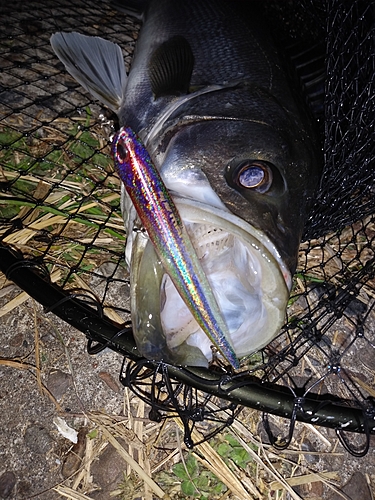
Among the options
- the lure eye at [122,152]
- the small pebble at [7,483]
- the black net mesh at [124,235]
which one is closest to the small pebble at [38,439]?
the small pebble at [7,483]

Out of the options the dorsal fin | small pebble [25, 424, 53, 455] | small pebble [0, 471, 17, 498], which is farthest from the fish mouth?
small pebble [0, 471, 17, 498]

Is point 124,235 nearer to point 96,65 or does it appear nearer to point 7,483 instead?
point 96,65

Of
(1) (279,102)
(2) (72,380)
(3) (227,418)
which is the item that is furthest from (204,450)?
(1) (279,102)

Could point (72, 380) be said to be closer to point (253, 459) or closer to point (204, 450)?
point (204, 450)

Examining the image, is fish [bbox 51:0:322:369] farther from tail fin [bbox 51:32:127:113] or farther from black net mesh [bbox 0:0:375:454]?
black net mesh [bbox 0:0:375:454]

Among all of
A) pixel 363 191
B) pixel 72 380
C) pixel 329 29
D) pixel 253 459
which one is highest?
pixel 329 29

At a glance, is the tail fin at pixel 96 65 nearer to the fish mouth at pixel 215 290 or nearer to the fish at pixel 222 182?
the fish at pixel 222 182

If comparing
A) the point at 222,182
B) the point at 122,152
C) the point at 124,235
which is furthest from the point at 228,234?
the point at 124,235
